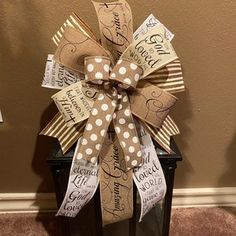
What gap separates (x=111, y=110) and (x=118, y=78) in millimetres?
72

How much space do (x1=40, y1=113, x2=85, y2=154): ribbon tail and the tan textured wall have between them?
0.61 feet

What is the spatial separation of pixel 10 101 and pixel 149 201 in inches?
19.0

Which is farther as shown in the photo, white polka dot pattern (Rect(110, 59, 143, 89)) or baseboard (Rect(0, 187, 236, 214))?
baseboard (Rect(0, 187, 236, 214))

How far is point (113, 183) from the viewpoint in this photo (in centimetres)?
83

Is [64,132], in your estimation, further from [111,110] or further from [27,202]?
[27,202]

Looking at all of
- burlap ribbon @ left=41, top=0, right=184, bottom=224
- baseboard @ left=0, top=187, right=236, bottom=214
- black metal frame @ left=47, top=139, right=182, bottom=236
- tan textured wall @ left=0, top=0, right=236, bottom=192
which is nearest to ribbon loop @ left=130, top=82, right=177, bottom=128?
burlap ribbon @ left=41, top=0, right=184, bottom=224

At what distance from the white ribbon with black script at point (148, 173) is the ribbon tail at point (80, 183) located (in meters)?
0.10

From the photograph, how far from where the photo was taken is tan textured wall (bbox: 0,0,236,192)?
905 mm

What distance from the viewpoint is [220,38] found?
3.10ft

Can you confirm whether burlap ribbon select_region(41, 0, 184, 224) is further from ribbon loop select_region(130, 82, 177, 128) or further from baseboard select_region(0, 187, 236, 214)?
baseboard select_region(0, 187, 236, 214)

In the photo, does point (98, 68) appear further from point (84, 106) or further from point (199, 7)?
point (199, 7)

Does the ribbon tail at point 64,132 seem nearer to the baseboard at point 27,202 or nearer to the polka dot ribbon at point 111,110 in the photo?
the polka dot ribbon at point 111,110

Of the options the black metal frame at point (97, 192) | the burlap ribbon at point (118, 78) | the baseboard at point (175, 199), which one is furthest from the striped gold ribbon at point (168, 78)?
the baseboard at point (175, 199)

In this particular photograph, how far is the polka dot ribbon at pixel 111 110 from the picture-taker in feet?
2.47
